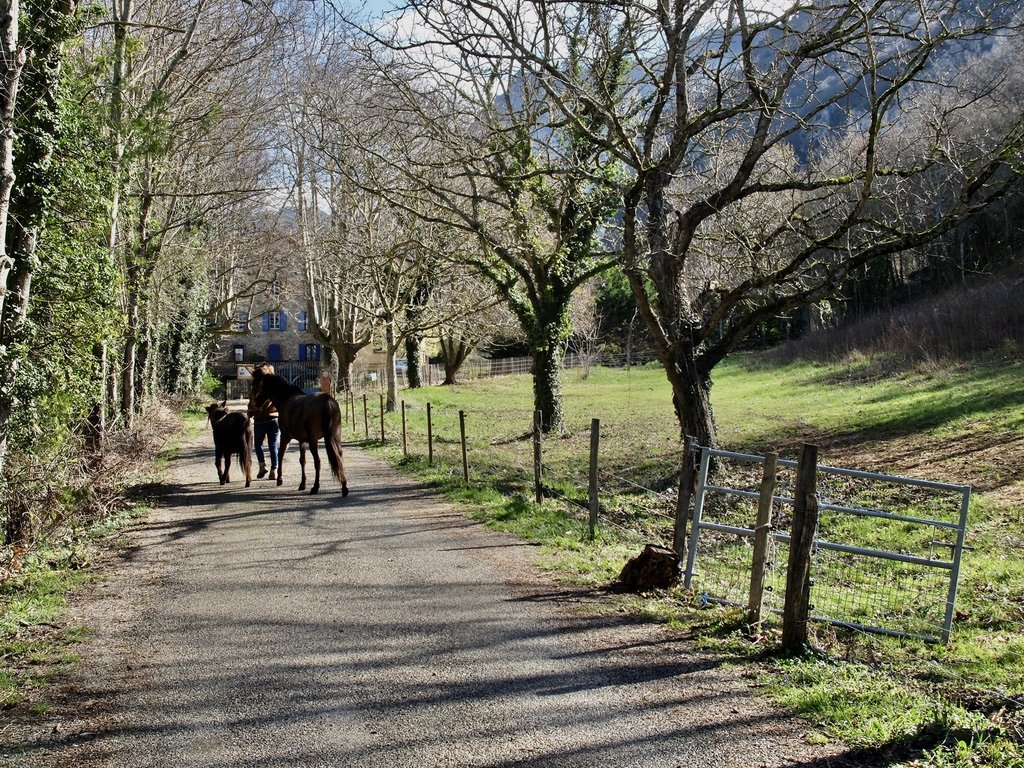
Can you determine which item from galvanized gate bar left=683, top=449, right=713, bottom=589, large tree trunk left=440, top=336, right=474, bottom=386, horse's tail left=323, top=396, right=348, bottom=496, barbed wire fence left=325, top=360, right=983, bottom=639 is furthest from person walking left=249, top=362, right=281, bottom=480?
large tree trunk left=440, top=336, right=474, bottom=386

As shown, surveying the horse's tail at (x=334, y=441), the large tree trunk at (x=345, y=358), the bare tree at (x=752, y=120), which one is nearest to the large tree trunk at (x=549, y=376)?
the bare tree at (x=752, y=120)

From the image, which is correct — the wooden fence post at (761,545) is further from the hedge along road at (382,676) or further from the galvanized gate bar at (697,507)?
the galvanized gate bar at (697,507)

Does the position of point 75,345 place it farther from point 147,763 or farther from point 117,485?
point 147,763

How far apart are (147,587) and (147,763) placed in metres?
4.26

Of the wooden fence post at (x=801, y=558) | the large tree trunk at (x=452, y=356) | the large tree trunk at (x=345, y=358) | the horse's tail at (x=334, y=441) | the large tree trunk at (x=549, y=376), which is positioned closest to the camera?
the wooden fence post at (x=801, y=558)

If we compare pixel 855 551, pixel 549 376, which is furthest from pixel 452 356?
pixel 855 551

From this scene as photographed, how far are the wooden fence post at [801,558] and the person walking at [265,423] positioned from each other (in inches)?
433

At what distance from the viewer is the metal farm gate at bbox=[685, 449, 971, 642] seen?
718cm

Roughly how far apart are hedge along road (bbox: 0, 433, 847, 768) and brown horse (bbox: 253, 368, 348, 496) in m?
4.07

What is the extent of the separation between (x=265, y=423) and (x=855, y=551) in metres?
11.6

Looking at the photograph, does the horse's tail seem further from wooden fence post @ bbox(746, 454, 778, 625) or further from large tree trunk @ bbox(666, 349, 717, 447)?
wooden fence post @ bbox(746, 454, 778, 625)

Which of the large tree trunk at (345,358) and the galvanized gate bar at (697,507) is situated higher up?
the large tree trunk at (345,358)

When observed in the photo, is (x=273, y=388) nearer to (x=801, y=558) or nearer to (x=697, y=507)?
(x=697, y=507)

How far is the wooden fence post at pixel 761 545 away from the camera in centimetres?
683
